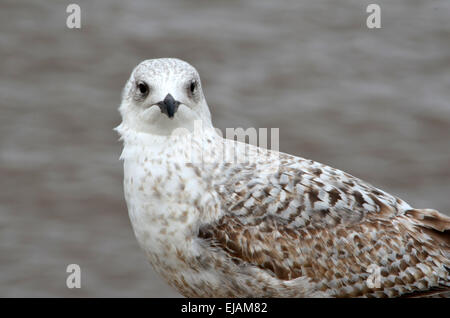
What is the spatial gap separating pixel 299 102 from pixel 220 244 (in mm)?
3948

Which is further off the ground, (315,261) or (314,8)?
(314,8)

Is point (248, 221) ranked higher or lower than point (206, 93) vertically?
lower

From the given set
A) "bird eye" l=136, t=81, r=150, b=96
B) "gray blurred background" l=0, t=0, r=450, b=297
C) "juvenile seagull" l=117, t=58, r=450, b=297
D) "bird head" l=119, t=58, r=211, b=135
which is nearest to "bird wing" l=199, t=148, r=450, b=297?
"juvenile seagull" l=117, t=58, r=450, b=297

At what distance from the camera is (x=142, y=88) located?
399 centimetres

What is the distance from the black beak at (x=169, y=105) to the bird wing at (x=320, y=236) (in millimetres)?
393

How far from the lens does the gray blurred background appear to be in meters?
6.43

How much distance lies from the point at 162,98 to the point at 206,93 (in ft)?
12.4

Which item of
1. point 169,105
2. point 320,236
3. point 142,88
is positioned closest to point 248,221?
point 320,236

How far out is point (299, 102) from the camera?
762 centimetres

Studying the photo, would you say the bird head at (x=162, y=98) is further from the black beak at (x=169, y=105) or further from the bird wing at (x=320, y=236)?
the bird wing at (x=320, y=236)

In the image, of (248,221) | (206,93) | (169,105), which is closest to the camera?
(169,105)

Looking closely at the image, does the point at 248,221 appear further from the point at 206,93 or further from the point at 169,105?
the point at 206,93

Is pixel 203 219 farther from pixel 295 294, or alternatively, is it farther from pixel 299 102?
pixel 299 102

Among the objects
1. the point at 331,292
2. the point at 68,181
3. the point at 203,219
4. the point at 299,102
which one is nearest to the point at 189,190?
the point at 203,219
